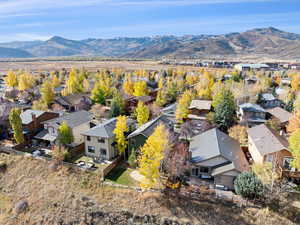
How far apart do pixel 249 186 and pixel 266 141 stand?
9.70 meters

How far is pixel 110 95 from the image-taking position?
2689 inches

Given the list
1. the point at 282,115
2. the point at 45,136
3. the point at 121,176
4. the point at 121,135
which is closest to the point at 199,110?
the point at 282,115

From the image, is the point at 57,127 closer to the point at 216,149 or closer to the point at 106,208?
the point at 106,208

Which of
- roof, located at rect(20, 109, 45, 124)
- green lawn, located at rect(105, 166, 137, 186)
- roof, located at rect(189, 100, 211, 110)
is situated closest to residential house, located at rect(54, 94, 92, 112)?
roof, located at rect(20, 109, 45, 124)

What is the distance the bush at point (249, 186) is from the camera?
23.5 m

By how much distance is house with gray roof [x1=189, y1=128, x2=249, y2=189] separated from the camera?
86.4 feet

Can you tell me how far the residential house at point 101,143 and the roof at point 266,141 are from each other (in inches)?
865

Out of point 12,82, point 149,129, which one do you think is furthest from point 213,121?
point 12,82

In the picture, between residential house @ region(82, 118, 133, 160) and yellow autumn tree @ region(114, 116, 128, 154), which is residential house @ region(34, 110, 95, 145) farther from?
yellow autumn tree @ region(114, 116, 128, 154)

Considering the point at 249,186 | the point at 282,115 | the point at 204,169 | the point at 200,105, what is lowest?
the point at 204,169

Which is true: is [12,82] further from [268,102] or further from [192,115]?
[268,102]

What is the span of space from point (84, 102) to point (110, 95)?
1014cm

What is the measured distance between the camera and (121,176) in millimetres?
29375

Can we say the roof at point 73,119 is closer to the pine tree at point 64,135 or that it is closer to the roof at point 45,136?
the roof at point 45,136
